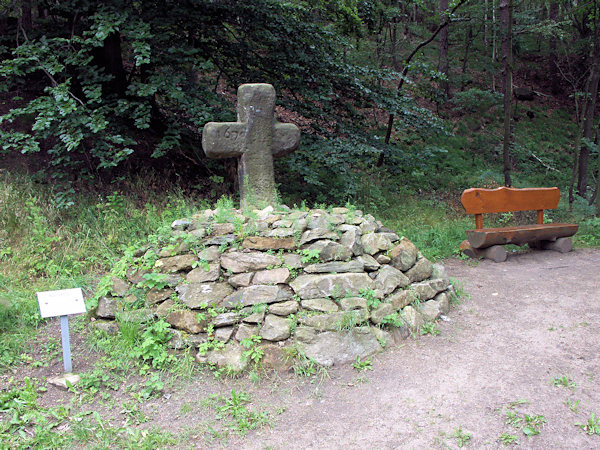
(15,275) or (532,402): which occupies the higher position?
(15,275)

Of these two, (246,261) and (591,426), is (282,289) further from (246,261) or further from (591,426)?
(591,426)

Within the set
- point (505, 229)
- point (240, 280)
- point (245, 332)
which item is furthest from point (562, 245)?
point (245, 332)

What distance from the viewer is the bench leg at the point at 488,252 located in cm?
616

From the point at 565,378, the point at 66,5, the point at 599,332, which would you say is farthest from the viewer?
the point at 66,5

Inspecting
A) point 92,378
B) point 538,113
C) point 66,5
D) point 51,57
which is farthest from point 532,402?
point 538,113

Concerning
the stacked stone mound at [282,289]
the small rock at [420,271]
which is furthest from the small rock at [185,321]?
the small rock at [420,271]

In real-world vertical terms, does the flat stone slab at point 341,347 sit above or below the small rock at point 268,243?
below

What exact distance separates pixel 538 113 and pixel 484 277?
13768 mm

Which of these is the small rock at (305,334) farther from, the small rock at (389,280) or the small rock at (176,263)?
the small rock at (176,263)

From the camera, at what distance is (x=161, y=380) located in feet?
10.9

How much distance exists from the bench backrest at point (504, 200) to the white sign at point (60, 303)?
15.5 feet

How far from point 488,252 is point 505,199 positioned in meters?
0.81

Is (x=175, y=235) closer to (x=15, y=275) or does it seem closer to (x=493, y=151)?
(x=15, y=275)

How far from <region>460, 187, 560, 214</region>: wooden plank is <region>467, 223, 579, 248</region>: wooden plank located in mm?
311
